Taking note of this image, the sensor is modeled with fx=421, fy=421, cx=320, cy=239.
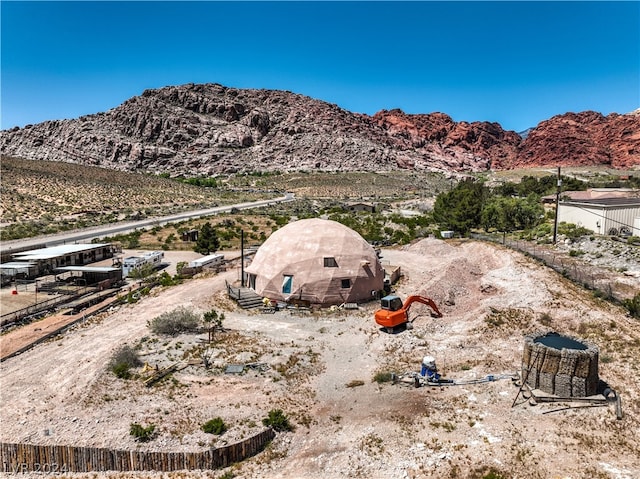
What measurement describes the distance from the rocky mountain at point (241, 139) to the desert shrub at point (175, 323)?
406ft

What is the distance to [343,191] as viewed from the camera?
102m

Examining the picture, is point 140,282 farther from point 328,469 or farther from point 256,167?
point 256,167

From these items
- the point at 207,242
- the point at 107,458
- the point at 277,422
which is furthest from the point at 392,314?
the point at 207,242

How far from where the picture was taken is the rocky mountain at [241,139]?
465 ft

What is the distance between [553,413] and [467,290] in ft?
41.0

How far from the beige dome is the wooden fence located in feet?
36.9

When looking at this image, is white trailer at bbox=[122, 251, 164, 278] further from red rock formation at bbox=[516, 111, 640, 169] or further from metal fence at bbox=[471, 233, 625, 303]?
red rock formation at bbox=[516, 111, 640, 169]

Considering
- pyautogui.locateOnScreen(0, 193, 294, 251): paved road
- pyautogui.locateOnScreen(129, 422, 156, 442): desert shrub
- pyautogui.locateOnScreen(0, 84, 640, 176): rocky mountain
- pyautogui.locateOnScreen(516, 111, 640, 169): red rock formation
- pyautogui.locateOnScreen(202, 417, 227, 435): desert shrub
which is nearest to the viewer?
pyautogui.locateOnScreen(129, 422, 156, 442): desert shrub

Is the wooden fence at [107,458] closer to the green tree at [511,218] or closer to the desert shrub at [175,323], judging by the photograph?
the desert shrub at [175,323]

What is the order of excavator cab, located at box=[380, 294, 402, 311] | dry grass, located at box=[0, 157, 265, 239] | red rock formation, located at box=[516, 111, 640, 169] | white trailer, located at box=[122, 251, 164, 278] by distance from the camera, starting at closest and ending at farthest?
excavator cab, located at box=[380, 294, 402, 311], white trailer, located at box=[122, 251, 164, 278], dry grass, located at box=[0, 157, 265, 239], red rock formation, located at box=[516, 111, 640, 169]

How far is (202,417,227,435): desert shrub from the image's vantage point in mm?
11372

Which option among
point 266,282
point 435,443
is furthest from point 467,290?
point 435,443

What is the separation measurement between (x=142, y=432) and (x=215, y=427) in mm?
1895

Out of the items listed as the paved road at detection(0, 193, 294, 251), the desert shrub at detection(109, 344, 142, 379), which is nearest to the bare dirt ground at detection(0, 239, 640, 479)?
the desert shrub at detection(109, 344, 142, 379)
